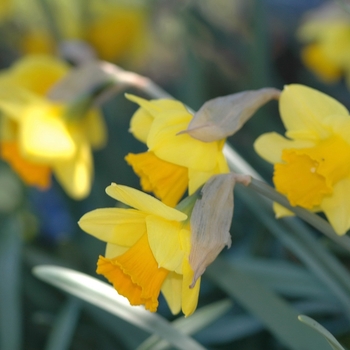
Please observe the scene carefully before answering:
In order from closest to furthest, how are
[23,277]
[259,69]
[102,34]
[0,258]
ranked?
1. [0,258]
2. [23,277]
3. [259,69]
4. [102,34]

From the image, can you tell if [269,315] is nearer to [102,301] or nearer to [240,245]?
[102,301]

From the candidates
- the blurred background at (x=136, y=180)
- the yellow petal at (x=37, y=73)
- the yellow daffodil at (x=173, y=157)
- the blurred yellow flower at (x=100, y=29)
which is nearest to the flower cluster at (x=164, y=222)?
the yellow daffodil at (x=173, y=157)

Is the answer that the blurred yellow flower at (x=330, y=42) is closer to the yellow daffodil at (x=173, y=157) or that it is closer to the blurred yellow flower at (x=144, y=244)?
the yellow daffodil at (x=173, y=157)

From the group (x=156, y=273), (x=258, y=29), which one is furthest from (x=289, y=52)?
(x=156, y=273)

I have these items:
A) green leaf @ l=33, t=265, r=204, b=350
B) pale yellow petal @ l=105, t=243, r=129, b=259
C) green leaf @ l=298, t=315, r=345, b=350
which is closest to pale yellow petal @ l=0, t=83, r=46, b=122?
green leaf @ l=33, t=265, r=204, b=350

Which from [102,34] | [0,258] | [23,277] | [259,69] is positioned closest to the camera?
[0,258]

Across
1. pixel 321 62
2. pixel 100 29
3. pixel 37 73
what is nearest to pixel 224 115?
pixel 37 73

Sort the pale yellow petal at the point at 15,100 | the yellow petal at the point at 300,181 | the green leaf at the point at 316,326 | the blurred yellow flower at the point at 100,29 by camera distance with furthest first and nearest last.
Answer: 1. the blurred yellow flower at the point at 100,29
2. the pale yellow petal at the point at 15,100
3. the yellow petal at the point at 300,181
4. the green leaf at the point at 316,326
